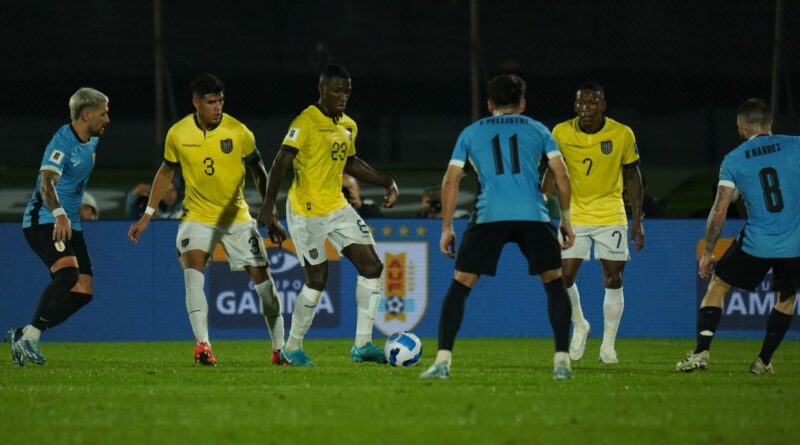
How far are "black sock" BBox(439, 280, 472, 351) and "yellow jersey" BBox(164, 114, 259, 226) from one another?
2.87 metres

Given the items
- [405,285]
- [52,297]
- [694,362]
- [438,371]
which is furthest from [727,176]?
[405,285]

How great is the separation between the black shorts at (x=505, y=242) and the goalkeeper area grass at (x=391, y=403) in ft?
2.67

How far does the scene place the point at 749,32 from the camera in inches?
803

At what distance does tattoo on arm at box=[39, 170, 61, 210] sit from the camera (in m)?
11.4

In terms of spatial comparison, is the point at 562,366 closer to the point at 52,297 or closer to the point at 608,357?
the point at 608,357

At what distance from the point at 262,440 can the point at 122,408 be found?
5.36 ft

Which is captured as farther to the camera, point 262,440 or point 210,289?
point 210,289

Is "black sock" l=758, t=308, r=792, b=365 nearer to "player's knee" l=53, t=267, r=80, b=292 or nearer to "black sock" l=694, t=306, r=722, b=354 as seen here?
"black sock" l=694, t=306, r=722, b=354

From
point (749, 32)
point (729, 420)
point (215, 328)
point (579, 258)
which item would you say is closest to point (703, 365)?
point (579, 258)

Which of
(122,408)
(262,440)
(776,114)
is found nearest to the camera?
(262,440)

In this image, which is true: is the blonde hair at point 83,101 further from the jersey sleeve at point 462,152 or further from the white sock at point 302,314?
the jersey sleeve at point 462,152

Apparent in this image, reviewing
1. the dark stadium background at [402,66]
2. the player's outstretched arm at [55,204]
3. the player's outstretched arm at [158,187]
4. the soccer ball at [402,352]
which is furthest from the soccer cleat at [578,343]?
the dark stadium background at [402,66]

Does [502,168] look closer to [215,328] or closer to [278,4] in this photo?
[215,328]

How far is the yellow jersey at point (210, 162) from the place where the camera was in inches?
455
